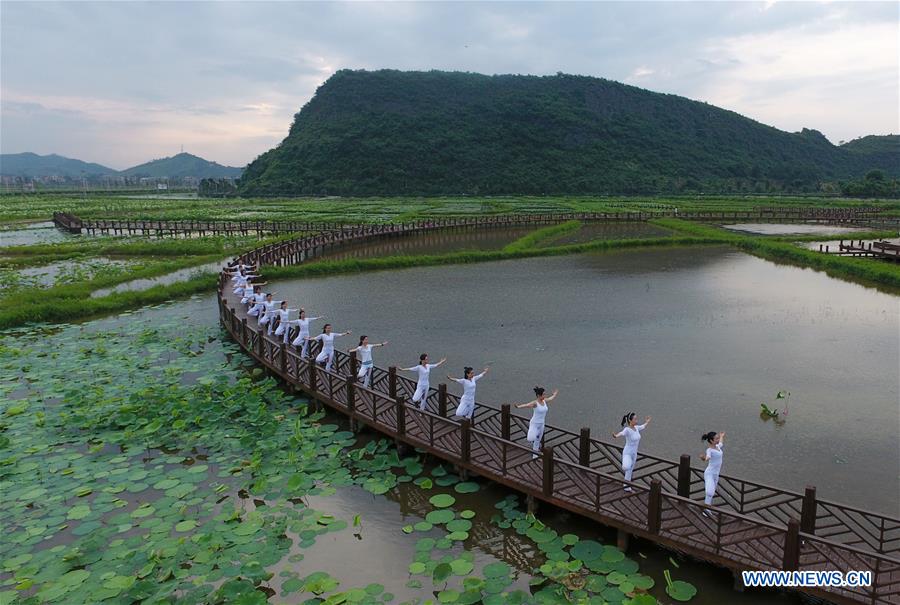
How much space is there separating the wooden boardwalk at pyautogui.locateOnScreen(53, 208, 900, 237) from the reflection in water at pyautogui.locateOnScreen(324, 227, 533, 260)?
9.79ft

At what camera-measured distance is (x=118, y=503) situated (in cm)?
968

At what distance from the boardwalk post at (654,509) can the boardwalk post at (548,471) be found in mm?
1558

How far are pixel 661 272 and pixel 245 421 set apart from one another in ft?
85.6

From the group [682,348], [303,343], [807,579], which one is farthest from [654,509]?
[682,348]

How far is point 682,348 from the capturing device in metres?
18.2

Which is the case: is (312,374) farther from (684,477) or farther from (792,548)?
(792,548)

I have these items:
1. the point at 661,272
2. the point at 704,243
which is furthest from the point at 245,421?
the point at 704,243

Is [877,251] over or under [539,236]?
under

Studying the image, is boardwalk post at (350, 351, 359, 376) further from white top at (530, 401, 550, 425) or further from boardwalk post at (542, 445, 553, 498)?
boardwalk post at (542, 445, 553, 498)

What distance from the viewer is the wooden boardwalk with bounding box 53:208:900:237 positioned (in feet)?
175

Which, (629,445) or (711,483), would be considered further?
(629,445)

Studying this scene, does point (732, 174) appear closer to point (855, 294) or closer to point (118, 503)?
point (855, 294)

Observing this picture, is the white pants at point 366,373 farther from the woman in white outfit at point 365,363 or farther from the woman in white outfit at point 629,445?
the woman in white outfit at point 629,445

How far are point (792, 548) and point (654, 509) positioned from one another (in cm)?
167
